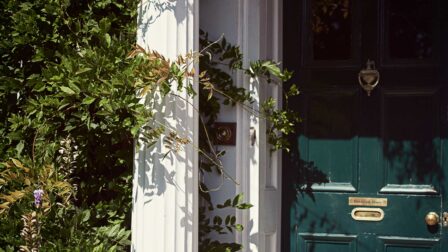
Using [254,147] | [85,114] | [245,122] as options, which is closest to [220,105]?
[245,122]

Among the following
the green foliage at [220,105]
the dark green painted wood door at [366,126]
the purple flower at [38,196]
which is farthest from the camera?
the dark green painted wood door at [366,126]

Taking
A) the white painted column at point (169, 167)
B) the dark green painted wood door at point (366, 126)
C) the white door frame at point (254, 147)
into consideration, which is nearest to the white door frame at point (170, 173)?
the white painted column at point (169, 167)

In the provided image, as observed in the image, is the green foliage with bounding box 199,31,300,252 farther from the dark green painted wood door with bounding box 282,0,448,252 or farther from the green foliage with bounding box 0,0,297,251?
the dark green painted wood door with bounding box 282,0,448,252

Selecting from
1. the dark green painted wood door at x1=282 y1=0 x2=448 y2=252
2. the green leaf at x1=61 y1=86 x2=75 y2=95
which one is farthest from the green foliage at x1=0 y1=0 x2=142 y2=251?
the dark green painted wood door at x1=282 y1=0 x2=448 y2=252

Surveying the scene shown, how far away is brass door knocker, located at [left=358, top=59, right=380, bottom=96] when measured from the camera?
4363mm

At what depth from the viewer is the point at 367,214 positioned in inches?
172

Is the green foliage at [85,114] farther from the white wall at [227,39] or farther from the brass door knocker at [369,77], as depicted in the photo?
the brass door knocker at [369,77]

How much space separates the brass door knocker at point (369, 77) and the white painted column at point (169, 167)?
1.14 m

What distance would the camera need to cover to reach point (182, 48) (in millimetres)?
3709

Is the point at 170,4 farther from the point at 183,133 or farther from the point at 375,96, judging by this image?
the point at 375,96

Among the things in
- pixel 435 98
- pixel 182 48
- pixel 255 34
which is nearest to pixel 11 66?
pixel 182 48

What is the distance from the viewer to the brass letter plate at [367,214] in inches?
171

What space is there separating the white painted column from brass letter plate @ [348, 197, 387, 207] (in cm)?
108

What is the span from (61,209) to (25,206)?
0.59ft
